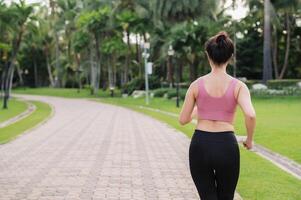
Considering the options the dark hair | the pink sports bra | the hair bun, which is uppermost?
the hair bun

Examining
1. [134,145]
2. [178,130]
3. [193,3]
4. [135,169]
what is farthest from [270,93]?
[135,169]

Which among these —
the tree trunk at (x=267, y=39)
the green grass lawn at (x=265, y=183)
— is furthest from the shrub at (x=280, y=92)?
the green grass lawn at (x=265, y=183)

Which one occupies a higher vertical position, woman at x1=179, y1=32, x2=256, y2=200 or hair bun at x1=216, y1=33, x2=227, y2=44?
hair bun at x1=216, y1=33, x2=227, y2=44

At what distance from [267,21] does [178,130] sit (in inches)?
1068

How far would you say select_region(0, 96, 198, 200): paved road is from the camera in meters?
7.95

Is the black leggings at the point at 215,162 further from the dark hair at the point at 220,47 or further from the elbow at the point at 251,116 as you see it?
the dark hair at the point at 220,47

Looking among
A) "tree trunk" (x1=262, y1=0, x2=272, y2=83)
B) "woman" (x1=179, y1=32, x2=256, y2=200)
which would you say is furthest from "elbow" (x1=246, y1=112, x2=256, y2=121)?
"tree trunk" (x1=262, y1=0, x2=272, y2=83)

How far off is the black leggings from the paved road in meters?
3.27

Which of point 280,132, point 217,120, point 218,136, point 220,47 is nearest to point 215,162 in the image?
point 218,136

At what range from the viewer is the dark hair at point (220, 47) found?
4.16 metres

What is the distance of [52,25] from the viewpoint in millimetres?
72250

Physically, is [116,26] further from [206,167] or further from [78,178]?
[206,167]

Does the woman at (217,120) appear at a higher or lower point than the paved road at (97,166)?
higher

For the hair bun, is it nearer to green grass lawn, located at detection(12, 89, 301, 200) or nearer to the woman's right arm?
the woman's right arm
